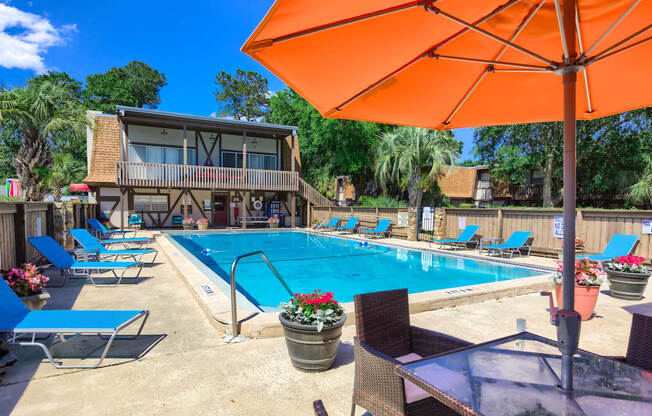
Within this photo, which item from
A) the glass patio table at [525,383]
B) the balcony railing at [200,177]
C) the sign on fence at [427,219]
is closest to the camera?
the glass patio table at [525,383]

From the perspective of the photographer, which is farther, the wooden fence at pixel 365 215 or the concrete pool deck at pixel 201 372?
Answer: the wooden fence at pixel 365 215

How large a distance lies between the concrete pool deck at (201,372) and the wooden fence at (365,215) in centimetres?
1035

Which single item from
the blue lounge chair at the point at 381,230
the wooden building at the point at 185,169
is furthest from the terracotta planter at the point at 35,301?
the wooden building at the point at 185,169

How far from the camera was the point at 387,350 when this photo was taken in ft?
7.89

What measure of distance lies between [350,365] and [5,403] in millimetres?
2564

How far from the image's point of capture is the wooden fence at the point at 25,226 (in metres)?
5.56

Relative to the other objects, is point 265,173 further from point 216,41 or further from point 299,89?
point 216,41

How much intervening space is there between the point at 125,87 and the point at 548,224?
42.3 meters

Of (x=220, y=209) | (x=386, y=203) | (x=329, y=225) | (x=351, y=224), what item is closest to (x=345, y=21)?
(x=351, y=224)

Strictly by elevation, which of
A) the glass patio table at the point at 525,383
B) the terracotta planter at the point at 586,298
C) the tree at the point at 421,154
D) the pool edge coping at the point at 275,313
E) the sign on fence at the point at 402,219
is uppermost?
the tree at the point at 421,154

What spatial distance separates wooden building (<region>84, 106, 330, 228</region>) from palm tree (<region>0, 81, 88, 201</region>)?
4.17 meters

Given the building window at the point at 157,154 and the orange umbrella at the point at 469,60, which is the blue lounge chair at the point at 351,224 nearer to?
the building window at the point at 157,154

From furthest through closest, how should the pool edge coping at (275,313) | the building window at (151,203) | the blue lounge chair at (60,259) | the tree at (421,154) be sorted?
the building window at (151,203) → the tree at (421,154) → the blue lounge chair at (60,259) → the pool edge coping at (275,313)

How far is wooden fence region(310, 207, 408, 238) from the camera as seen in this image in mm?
15116
